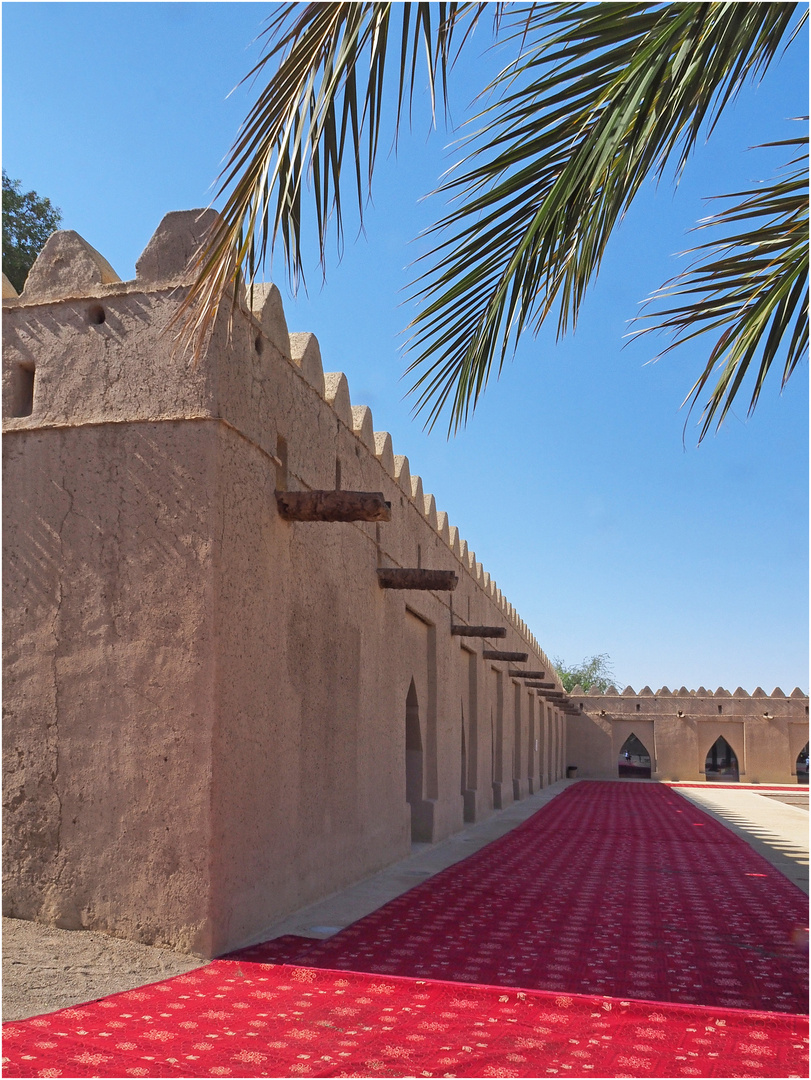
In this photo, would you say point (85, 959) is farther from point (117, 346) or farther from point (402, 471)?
point (402, 471)

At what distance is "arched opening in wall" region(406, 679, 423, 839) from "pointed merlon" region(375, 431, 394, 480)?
278cm

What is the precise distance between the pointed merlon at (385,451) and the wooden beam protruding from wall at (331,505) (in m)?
3.26

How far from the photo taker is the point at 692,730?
33281 mm

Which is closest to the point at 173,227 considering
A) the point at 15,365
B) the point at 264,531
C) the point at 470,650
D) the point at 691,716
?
the point at 15,365

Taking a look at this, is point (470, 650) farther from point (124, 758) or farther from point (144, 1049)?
point (144, 1049)

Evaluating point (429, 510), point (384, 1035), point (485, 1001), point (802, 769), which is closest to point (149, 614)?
point (384, 1035)

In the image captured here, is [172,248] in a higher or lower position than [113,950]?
higher

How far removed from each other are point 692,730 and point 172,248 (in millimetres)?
31413

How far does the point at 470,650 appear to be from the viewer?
48.8 ft

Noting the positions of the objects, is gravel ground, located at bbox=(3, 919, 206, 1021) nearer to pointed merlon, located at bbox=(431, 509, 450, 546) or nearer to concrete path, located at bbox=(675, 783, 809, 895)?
concrete path, located at bbox=(675, 783, 809, 895)

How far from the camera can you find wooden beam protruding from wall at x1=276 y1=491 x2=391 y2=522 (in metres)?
6.27

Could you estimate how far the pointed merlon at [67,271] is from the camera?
5797 millimetres

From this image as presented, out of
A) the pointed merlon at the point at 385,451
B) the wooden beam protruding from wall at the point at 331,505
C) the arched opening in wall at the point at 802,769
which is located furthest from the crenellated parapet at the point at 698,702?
the wooden beam protruding from wall at the point at 331,505

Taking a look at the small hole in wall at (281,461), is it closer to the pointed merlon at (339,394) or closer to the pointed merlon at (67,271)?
the pointed merlon at (339,394)
